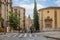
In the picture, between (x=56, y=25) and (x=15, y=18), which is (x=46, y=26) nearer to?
(x=56, y=25)

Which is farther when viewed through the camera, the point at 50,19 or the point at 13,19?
the point at 50,19

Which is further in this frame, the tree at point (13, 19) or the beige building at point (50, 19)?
the beige building at point (50, 19)

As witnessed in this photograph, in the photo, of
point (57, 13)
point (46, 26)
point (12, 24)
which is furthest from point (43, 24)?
point (12, 24)

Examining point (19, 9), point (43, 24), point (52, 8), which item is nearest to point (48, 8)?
point (52, 8)

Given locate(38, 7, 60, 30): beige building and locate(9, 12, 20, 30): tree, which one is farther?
locate(38, 7, 60, 30): beige building

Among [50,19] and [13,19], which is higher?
[13,19]

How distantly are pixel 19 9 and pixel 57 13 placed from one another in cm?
4077

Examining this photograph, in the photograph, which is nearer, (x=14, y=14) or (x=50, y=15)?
(x=14, y=14)

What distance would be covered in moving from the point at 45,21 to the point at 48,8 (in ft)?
25.8

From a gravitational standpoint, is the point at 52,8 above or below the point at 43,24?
above

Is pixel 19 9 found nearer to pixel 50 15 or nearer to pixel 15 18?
pixel 50 15

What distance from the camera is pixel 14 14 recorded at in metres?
83.5

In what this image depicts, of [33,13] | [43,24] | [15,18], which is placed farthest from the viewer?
[33,13]

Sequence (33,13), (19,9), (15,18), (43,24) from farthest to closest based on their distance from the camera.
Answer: (19,9)
(33,13)
(43,24)
(15,18)
